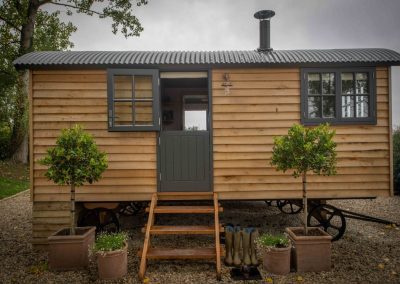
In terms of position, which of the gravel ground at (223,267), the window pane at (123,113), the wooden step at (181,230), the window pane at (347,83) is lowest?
the gravel ground at (223,267)

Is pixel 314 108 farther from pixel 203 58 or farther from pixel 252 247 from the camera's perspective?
pixel 252 247

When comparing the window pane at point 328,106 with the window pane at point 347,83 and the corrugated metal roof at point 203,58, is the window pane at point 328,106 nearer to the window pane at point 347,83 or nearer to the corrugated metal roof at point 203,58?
the window pane at point 347,83

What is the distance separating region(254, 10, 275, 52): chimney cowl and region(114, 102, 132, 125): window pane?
3293 mm

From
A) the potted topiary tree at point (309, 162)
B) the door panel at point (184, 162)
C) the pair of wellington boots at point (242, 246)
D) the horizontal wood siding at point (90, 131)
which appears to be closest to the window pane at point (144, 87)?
the horizontal wood siding at point (90, 131)

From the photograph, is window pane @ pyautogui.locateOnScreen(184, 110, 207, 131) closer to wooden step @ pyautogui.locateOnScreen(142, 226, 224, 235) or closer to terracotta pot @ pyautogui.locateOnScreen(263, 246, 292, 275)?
wooden step @ pyautogui.locateOnScreen(142, 226, 224, 235)

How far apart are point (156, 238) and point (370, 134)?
5.04m

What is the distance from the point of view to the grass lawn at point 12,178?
11.6 m

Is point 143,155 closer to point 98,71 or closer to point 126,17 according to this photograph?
point 98,71

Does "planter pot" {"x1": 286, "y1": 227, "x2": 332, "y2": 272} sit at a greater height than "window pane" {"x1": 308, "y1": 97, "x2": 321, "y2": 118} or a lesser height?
lesser

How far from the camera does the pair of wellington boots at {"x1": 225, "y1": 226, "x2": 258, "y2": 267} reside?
4.72 meters

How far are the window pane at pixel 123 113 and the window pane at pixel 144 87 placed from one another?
0.30m

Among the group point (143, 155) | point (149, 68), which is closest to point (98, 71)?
point (149, 68)

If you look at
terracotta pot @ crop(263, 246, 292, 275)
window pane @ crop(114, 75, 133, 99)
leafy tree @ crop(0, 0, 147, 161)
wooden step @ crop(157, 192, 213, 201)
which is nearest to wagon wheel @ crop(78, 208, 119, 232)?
wooden step @ crop(157, 192, 213, 201)

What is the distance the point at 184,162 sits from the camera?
19.2 feet
